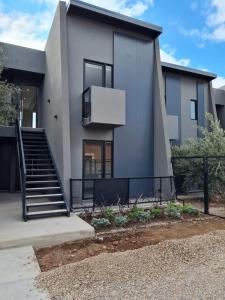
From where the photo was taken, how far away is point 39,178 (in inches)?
423

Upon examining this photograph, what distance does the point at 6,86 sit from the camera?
24.0ft

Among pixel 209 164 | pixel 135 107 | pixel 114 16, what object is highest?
pixel 114 16

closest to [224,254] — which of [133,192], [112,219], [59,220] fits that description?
[112,219]

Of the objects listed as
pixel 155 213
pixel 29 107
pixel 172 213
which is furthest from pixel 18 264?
pixel 29 107

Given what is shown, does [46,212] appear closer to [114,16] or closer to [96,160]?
[96,160]

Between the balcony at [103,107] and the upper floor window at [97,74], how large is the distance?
0.71 m

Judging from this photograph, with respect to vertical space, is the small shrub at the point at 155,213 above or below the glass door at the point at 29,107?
below

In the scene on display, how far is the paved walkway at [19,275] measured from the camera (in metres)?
3.52

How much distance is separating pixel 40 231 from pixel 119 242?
1794 millimetres

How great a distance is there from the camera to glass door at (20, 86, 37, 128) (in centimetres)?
1366

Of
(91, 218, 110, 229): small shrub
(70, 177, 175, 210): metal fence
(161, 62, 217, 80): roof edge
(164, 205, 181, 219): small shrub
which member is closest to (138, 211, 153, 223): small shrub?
(164, 205, 181, 219): small shrub

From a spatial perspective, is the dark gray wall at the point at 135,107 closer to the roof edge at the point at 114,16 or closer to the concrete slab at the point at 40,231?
the roof edge at the point at 114,16

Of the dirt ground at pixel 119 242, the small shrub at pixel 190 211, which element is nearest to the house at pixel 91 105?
the small shrub at pixel 190 211

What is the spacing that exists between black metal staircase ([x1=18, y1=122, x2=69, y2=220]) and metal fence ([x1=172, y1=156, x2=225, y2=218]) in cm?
482
